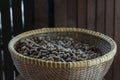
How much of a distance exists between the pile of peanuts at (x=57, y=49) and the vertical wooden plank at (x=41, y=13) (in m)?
0.25

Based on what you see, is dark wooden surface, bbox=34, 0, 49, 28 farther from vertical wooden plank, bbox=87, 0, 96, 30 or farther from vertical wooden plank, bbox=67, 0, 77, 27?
vertical wooden plank, bbox=87, 0, 96, 30

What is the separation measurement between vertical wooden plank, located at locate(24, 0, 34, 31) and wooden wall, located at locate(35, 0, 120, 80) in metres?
0.03

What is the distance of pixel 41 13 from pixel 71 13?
0.63ft

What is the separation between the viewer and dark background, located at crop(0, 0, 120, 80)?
1.99 meters

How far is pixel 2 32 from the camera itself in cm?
205

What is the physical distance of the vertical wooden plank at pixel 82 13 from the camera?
6.52ft

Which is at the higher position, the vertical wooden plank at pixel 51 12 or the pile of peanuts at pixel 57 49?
the vertical wooden plank at pixel 51 12

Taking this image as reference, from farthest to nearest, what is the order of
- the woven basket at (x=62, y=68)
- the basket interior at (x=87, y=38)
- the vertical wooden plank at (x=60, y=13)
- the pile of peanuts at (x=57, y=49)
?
1. the vertical wooden plank at (x=60, y=13)
2. the basket interior at (x=87, y=38)
3. the pile of peanuts at (x=57, y=49)
4. the woven basket at (x=62, y=68)

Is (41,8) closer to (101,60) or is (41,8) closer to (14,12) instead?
(14,12)

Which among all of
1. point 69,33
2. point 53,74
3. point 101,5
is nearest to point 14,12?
point 69,33

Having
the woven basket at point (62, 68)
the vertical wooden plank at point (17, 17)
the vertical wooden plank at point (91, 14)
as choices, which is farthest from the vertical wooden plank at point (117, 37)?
the vertical wooden plank at point (17, 17)

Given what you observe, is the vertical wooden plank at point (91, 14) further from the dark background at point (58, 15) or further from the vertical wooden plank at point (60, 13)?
the vertical wooden plank at point (60, 13)

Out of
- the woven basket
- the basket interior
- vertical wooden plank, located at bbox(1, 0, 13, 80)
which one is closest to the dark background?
vertical wooden plank, located at bbox(1, 0, 13, 80)

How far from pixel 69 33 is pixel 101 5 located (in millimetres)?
321
